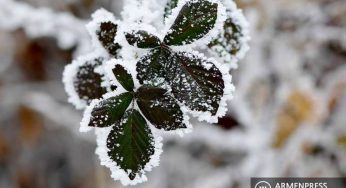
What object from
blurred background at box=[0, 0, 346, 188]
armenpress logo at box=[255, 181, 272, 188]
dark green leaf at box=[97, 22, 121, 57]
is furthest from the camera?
blurred background at box=[0, 0, 346, 188]

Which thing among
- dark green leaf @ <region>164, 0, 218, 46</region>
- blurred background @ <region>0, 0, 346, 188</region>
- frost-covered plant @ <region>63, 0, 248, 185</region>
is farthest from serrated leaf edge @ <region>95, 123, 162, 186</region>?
blurred background @ <region>0, 0, 346, 188</region>

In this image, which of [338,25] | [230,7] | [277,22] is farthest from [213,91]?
[338,25]

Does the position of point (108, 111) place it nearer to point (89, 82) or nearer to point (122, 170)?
point (122, 170)

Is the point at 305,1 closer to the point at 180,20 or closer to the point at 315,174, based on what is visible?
the point at 315,174

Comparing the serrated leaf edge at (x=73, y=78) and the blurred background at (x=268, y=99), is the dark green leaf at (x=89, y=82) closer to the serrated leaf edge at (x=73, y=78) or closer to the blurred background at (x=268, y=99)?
the serrated leaf edge at (x=73, y=78)

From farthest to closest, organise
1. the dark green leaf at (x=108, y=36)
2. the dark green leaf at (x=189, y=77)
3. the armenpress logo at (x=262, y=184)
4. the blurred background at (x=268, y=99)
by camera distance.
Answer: the blurred background at (x=268, y=99)
the armenpress logo at (x=262, y=184)
the dark green leaf at (x=108, y=36)
the dark green leaf at (x=189, y=77)

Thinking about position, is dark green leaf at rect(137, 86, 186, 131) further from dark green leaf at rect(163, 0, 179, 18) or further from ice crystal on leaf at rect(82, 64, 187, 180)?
dark green leaf at rect(163, 0, 179, 18)

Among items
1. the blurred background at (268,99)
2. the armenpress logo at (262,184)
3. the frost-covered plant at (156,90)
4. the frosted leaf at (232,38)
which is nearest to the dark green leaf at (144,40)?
the frost-covered plant at (156,90)
